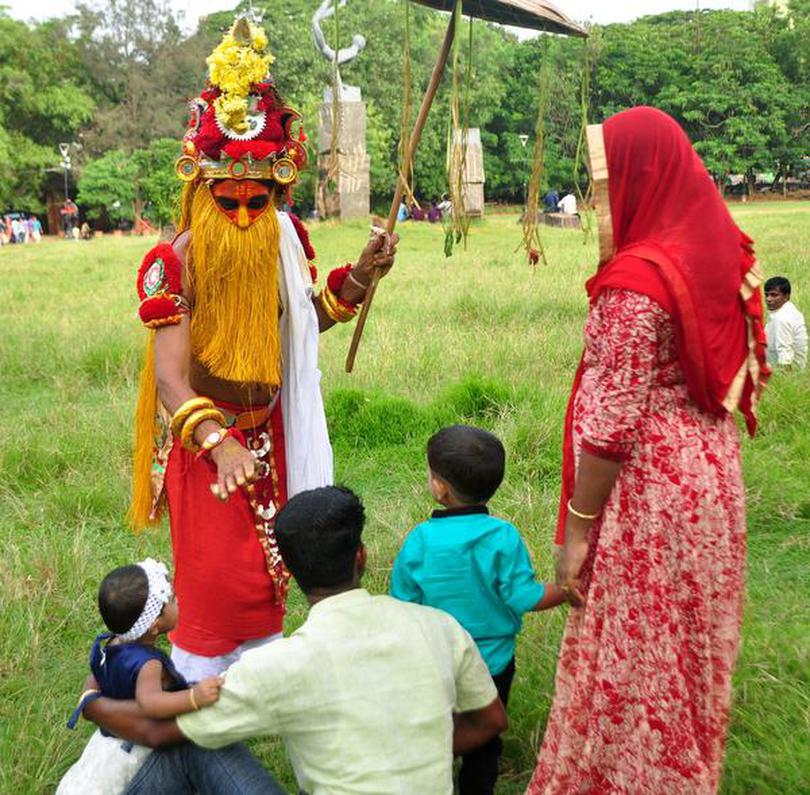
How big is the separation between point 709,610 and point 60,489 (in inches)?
141

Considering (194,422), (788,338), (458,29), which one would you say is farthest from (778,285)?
(194,422)

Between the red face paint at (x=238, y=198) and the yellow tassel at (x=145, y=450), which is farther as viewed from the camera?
the yellow tassel at (x=145, y=450)

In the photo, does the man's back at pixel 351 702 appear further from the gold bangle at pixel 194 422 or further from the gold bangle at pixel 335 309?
the gold bangle at pixel 335 309

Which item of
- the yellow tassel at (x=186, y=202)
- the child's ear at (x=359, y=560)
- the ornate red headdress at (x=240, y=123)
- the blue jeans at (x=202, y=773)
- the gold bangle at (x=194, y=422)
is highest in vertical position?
the ornate red headdress at (x=240, y=123)

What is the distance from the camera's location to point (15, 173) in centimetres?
3394

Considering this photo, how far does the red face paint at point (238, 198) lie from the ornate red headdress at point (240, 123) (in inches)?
0.9

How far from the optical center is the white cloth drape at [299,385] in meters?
2.97

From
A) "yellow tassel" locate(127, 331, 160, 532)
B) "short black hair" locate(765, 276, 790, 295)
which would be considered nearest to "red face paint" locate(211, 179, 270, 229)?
"yellow tassel" locate(127, 331, 160, 532)

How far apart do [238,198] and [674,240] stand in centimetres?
125

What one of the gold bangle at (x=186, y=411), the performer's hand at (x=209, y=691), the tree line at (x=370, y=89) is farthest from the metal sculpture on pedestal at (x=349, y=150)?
the performer's hand at (x=209, y=691)

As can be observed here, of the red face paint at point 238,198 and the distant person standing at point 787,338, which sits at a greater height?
the red face paint at point 238,198

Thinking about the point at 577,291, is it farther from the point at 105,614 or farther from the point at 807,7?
the point at 807,7

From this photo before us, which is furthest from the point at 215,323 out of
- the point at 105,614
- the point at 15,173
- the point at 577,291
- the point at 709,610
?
the point at 15,173

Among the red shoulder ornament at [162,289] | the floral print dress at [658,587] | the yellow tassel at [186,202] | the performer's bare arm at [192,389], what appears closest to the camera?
the floral print dress at [658,587]
